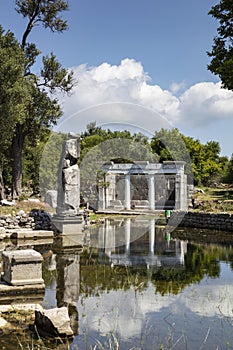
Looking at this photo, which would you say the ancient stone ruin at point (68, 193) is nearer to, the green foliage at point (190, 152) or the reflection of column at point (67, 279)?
the reflection of column at point (67, 279)

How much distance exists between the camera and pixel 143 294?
24.8 feet

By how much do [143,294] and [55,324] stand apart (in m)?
2.58

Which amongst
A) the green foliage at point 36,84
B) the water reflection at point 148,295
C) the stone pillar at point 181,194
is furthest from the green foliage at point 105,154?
the water reflection at point 148,295

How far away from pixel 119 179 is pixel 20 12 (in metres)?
20.8

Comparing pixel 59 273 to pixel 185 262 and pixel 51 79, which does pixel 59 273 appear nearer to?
pixel 185 262

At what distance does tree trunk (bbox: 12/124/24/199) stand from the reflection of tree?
463 inches

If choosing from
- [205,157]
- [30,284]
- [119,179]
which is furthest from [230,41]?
[205,157]

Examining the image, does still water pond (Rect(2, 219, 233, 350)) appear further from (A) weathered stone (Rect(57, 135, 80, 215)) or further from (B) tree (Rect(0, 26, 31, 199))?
(B) tree (Rect(0, 26, 31, 199))

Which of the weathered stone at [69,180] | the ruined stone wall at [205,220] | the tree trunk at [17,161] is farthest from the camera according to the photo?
the tree trunk at [17,161]

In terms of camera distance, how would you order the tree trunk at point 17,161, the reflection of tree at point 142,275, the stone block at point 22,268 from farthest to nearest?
the tree trunk at point 17,161 < the reflection of tree at point 142,275 < the stone block at point 22,268

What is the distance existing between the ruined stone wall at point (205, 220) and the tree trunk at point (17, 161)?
8.74 metres

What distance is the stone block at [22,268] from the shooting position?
7.56 m

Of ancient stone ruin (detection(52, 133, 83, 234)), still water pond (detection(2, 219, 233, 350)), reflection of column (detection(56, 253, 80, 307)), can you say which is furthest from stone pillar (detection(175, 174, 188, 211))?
reflection of column (detection(56, 253, 80, 307))

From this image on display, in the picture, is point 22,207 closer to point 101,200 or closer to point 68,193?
point 68,193
